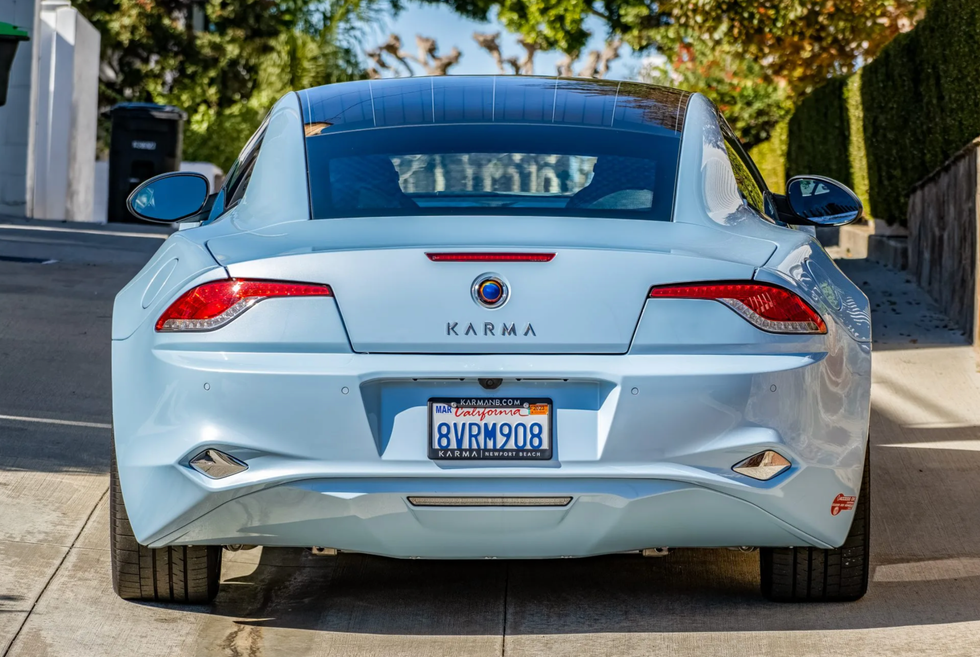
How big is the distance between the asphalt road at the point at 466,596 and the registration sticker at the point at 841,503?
0.39 m

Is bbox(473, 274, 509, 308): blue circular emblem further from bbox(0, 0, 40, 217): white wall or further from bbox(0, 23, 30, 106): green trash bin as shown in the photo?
bbox(0, 0, 40, 217): white wall

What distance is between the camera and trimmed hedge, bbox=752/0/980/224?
10.0 metres

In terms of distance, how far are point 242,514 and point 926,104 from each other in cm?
905

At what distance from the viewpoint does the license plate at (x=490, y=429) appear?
3.47 m

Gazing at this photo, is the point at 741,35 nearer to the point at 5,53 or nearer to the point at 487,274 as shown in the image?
the point at 5,53

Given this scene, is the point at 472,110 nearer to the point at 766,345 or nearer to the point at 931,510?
the point at 766,345

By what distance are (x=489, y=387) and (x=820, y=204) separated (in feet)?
6.02

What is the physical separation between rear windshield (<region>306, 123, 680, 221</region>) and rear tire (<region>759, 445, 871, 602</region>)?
1.06m

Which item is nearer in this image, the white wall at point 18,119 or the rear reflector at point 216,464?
the rear reflector at point 216,464

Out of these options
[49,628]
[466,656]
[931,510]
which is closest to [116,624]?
[49,628]

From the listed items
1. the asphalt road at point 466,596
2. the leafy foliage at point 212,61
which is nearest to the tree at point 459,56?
the leafy foliage at point 212,61

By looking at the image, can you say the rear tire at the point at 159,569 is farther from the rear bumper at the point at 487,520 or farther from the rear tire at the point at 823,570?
the rear tire at the point at 823,570

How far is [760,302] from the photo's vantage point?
139 inches

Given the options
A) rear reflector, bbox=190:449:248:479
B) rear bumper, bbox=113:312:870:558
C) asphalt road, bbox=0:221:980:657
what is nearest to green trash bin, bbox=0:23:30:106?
asphalt road, bbox=0:221:980:657
